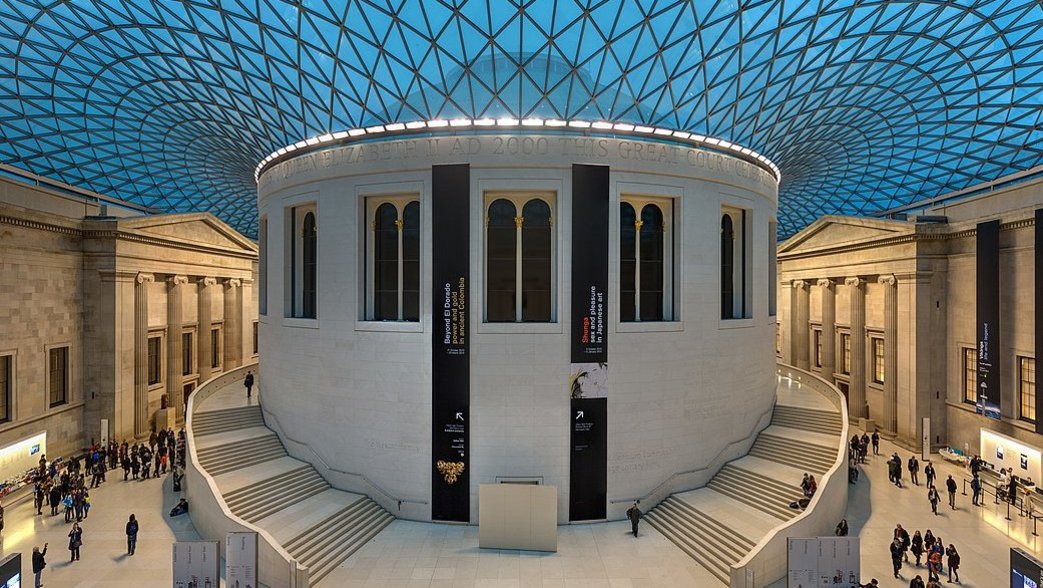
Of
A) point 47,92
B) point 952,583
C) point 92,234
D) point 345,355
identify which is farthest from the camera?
point 92,234

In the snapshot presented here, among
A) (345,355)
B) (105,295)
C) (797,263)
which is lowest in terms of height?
(345,355)

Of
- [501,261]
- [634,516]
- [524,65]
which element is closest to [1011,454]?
[634,516]

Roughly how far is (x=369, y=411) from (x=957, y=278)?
33625mm

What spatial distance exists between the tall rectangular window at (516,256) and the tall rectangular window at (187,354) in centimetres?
3046

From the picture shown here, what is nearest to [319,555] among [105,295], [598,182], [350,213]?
[350,213]

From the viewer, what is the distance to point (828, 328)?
41.8 m

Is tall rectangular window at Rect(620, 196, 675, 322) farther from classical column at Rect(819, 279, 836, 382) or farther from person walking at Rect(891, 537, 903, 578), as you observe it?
classical column at Rect(819, 279, 836, 382)

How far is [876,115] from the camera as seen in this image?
30500mm

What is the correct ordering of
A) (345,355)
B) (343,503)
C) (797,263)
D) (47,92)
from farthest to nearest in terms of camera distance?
(797,263), (47,92), (345,355), (343,503)

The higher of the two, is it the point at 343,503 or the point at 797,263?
the point at 797,263

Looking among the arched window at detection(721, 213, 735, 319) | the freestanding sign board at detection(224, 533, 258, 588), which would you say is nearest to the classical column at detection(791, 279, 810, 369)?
the arched window at detection(721, 213, 735, 319)

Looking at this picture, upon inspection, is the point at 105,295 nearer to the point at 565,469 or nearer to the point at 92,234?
the point at 92,234

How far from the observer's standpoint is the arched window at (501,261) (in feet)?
70.0

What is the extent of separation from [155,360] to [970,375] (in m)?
51.2
